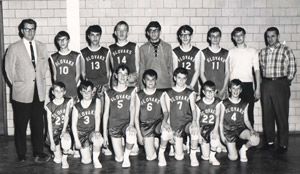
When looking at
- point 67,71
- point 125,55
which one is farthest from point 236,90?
point 67,71

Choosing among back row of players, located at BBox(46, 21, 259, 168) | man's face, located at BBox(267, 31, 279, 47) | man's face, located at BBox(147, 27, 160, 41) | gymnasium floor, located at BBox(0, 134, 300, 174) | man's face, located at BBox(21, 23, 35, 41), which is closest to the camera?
gymnasium floor, located at BBox(0, 134, 300, 174)

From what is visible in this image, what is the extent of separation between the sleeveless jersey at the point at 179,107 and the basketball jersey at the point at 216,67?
2.23 feet

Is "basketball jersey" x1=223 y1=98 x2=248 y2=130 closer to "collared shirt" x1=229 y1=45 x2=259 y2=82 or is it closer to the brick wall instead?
"collared shirt" x1=229 y1=45 x2=259 y2=82

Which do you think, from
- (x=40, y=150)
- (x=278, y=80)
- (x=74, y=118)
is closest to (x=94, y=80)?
(x=74, y=118)

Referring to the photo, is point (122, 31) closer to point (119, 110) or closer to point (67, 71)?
point (67, 71)

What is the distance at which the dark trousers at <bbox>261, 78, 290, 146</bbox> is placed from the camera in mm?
6395

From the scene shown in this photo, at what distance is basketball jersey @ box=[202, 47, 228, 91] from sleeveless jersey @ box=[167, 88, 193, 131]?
679mm

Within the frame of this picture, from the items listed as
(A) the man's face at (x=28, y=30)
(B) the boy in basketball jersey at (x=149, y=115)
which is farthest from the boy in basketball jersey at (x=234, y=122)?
(A) the man's face at (x=28, y=30)

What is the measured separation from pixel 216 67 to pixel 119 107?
5.88 ft

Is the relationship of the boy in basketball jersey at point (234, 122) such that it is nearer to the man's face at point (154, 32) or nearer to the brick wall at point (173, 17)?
the man's face at point (154, 32)

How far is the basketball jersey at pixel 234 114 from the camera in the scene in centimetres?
600

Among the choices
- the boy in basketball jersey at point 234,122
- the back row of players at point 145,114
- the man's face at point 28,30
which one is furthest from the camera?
the boy in basketball jersey at point 234,122

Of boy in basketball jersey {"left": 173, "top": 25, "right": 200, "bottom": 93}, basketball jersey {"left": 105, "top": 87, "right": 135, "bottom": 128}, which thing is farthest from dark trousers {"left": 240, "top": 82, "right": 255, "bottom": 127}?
basketball jersey {"left": 105, "top": 87, "right": 135, "bottom": 128}

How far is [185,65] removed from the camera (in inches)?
253
